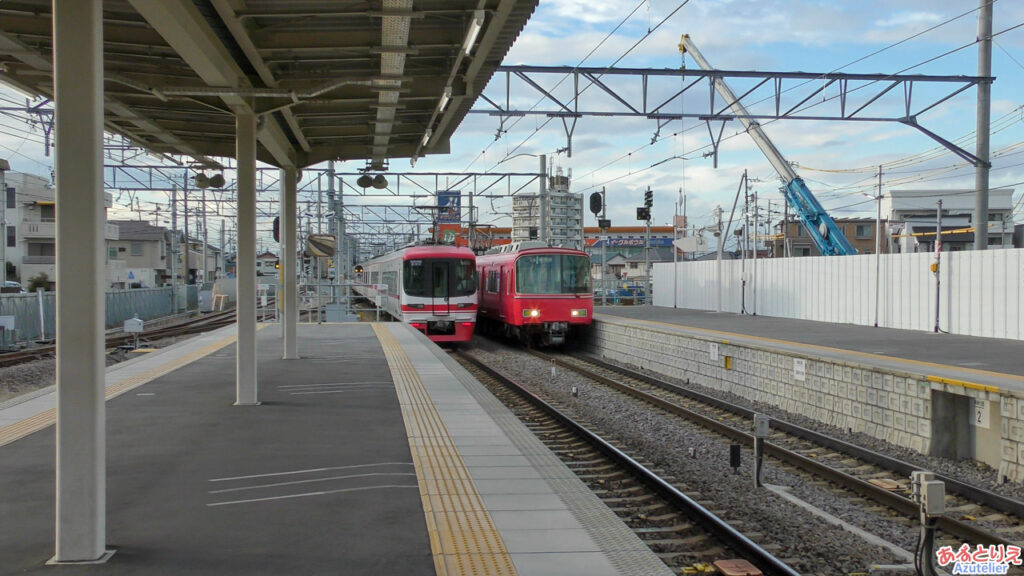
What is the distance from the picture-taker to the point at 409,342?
62.2ft

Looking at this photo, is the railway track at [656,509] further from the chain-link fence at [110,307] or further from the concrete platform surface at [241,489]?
the chain-link fence at [110,307]

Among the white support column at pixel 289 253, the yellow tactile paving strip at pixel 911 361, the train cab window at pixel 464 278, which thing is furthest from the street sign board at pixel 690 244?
the white support column at pixel 289 253

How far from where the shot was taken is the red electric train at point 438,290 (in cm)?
2322

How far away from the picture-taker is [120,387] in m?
11.3

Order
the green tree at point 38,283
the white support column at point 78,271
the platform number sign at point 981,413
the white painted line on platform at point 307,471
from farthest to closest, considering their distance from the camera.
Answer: the green tree at point 38,283 < the platform number sign at point 981,413 < the white painted line on platform at point 307,471 < the white support column at point 78,271

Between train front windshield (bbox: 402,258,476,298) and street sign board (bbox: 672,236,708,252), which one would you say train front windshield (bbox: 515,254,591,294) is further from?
street sign board (bbox: 672,236,708,252)

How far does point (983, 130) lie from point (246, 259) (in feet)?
49.9

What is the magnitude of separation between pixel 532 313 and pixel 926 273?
9.43 metres

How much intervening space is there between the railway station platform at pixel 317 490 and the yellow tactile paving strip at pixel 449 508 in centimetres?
2

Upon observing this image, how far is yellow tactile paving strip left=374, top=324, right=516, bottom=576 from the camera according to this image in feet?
15.0

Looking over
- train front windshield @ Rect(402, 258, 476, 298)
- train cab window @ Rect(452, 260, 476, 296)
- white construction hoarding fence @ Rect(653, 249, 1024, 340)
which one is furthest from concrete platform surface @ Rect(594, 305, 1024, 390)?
train front windshield @ Rect(402, 258, 476, 298)

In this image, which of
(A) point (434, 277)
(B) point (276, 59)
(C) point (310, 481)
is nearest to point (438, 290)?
(A) point (434, 277)

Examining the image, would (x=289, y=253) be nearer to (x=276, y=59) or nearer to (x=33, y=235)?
(x=276, y=59)

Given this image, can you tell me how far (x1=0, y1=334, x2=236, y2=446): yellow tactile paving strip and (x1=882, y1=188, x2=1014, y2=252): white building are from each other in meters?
24.1
